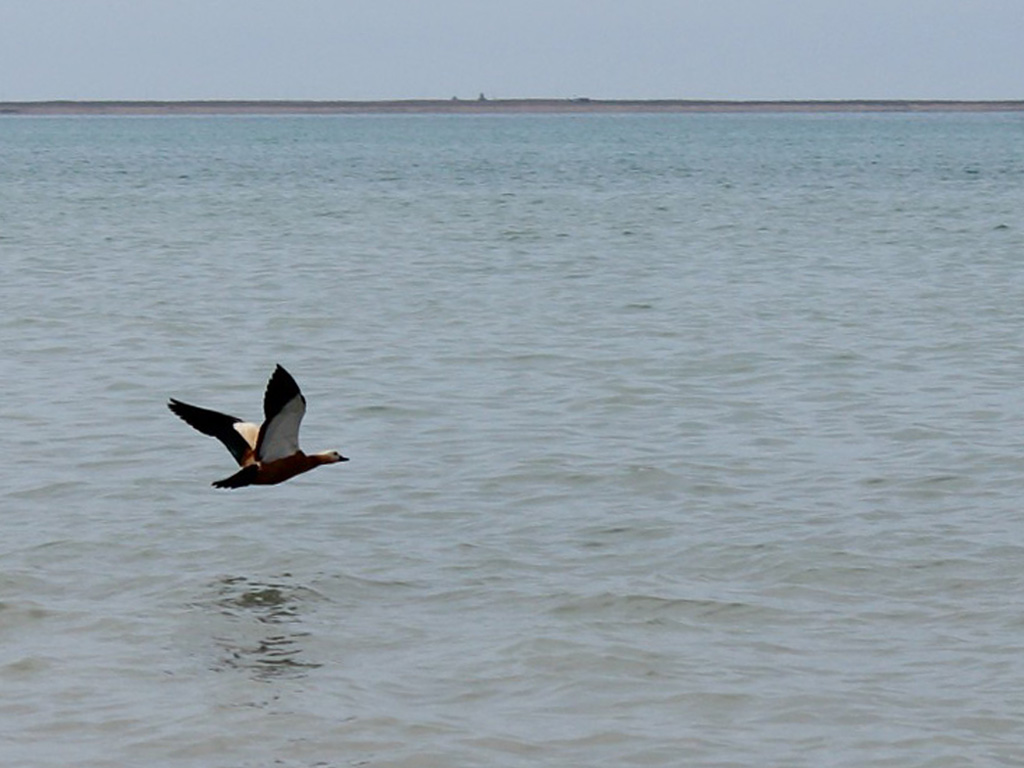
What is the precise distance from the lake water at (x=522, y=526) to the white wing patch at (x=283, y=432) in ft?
2.90

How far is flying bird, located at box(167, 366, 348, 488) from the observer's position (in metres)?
11.4

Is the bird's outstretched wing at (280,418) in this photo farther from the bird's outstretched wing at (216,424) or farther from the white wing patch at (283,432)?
the bird's outstretched wing at (216,424)

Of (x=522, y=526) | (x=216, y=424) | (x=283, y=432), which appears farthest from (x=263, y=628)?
(x=522, y=526)

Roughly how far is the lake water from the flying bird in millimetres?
Result: 767

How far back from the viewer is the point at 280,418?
11.4 meters

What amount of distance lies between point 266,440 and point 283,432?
0.18 m

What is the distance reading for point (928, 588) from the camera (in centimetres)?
1190

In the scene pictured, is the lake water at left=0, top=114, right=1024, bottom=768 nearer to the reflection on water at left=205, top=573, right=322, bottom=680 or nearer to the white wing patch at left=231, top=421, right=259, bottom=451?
Result: the reflection on water at left=205, top=573, right=322, bottom=680

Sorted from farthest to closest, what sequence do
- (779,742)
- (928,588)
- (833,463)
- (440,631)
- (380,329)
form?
(380,329)
(833,463)
(928,588)
(440,631)
(779,742)

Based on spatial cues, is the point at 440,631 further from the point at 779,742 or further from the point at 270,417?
the point at 779,742

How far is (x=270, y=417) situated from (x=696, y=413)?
7.63 m

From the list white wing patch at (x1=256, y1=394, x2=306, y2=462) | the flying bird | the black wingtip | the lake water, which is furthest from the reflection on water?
the black wingtip

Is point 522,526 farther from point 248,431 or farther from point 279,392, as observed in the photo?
point 279,392

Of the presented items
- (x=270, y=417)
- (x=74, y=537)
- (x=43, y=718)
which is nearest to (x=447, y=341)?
(x=74, y=537)
